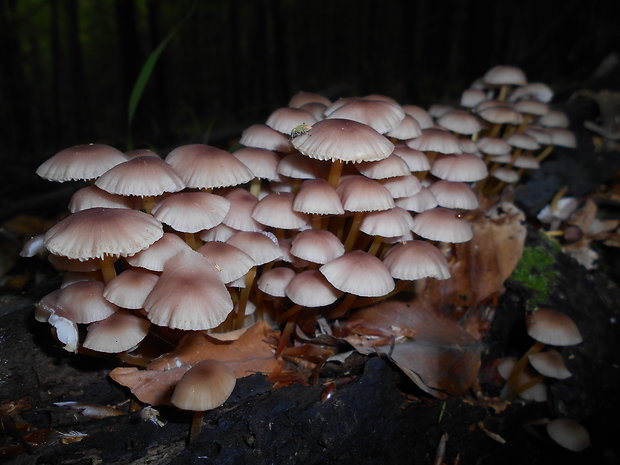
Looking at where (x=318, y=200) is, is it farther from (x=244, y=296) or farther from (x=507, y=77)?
(x=507, y=77)

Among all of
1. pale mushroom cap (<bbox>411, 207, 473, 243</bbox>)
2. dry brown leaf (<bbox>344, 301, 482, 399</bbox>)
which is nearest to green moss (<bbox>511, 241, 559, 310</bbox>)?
dry brown leaf (<bbox>344, 301, 482, 399</bbox>)

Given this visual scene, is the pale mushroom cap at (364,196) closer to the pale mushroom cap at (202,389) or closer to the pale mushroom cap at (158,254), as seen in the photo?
the pale mushroom cap at (158,254)

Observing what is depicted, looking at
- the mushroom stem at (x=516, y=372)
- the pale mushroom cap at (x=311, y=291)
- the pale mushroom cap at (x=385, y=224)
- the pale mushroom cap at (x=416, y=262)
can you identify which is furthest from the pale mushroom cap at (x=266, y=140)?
the mushroom stem at (x=516, y=372)

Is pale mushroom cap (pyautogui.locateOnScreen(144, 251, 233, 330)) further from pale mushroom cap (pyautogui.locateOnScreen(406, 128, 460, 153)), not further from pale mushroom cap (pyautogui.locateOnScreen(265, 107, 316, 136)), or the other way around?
pale mushroom cap (pyautogui.locateOnScreen(406, 128, 460, 153))

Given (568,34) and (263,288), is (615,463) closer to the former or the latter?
(263,288)

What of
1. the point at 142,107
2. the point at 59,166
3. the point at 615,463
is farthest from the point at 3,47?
the point at 615,463

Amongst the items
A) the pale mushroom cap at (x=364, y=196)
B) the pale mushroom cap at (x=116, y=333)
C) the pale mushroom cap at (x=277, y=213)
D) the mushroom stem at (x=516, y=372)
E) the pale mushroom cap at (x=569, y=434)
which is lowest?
the pale mushroom cap at (x=569, y=434)

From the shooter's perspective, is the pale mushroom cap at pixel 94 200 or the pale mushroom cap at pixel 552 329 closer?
the pale mushroom cap at pixel 94 200

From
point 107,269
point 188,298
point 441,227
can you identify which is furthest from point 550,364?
point 107,269
